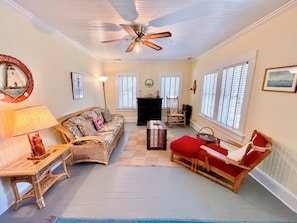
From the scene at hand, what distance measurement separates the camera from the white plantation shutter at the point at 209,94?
375 centimetres

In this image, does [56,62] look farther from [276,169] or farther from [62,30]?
[276,169]

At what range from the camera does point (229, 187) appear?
202 centimetres

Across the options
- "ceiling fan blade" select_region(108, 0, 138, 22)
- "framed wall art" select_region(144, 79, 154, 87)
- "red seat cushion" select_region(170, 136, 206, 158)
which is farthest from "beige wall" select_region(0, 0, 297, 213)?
"framed wall art" select_region(144, 79, 154, 87)

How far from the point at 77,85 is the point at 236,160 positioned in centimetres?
352

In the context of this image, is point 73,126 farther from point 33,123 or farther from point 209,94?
point 209,94

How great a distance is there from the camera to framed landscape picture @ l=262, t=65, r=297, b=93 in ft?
5.71

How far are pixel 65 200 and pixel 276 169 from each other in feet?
9.40

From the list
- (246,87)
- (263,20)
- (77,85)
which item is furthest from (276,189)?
(77,85)

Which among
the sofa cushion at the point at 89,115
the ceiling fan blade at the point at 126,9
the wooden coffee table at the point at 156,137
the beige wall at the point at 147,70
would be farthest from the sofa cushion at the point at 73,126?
the beige wall at the point at 147,70

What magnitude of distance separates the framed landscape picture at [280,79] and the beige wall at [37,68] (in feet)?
11.4

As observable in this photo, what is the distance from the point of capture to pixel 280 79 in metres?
1.90

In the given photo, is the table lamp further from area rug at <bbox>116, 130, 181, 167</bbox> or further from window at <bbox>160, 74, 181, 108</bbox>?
window at <bbox>160, 74, 181, 108</bbox>

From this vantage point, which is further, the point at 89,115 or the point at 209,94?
the point at 209,94

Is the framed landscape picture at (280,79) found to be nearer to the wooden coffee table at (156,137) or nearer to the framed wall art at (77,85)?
the wooden coffee table at (156,137)
